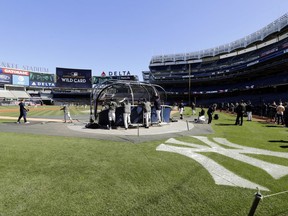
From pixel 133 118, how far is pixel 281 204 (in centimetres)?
1210

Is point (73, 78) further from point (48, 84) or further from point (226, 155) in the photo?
point (226, 155)

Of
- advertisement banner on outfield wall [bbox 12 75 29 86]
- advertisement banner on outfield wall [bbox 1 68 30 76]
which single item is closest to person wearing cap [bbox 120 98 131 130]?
advertisement banner on outfield wall [bbox 1 68 30 76]

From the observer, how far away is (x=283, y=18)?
5319 centimetres

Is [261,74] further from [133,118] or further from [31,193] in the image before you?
[31,193]

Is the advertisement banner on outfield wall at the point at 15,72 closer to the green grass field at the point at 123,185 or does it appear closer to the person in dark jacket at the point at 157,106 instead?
the person in dark jacket at the point at 157,106

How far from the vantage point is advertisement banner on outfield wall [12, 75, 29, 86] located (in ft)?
280

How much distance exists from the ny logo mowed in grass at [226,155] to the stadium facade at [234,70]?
1574 inches

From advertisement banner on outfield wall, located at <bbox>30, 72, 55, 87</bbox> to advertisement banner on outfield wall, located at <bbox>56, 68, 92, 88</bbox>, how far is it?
29.8 ft

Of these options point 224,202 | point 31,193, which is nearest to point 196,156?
point 224,202

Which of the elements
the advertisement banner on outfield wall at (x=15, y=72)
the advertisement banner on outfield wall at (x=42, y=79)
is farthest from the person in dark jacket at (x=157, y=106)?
the advertisement banner on outfield wall at (x=42, y=79)

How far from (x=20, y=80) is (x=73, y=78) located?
2036cm

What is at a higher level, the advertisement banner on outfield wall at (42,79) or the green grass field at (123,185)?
the advertisement banner on outfield wall at (42,79)

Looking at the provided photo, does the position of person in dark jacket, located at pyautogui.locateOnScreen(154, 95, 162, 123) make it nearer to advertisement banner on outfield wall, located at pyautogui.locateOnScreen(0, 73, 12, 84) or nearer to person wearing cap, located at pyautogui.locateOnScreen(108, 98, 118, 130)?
person wearing cap, located at pyautogui.locateOnScreen(108, 98, 118, 130)

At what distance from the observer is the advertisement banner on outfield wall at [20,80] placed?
280ft
